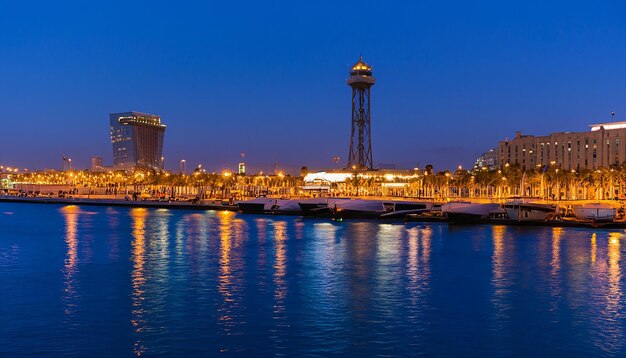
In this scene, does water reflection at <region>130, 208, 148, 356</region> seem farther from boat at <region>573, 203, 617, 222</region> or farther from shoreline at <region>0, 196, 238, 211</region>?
shoreline at <region>0, 196, 238, 211</region>

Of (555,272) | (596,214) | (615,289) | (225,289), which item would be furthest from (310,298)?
(596,214)

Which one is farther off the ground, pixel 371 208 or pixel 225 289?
pixel 371 208

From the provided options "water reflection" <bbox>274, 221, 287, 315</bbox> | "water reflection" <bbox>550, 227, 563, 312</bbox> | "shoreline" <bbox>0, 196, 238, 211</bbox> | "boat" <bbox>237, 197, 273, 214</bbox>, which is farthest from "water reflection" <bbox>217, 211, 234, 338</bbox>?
"shoreline" <bbox>0, 196, 238, 211</bbox>

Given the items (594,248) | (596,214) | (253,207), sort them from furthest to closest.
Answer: (253,207), (596,214), (594,248)

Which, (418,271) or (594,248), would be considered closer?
(418,271)

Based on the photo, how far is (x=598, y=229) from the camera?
71875 mm

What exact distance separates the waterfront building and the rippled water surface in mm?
102010

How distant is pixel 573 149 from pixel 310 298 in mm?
141400

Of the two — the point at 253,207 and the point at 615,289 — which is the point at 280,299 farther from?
the point at 253,207

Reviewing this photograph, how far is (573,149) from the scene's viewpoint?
15675cm

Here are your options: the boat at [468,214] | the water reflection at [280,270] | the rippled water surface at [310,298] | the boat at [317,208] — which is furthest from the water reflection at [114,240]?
the boat at [468,214]

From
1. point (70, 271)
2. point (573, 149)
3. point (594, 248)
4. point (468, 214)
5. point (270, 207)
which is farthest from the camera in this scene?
point (573, 149)

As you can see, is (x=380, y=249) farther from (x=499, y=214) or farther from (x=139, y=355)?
(x=499, y=214)

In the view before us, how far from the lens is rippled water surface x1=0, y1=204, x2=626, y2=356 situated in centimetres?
2238
